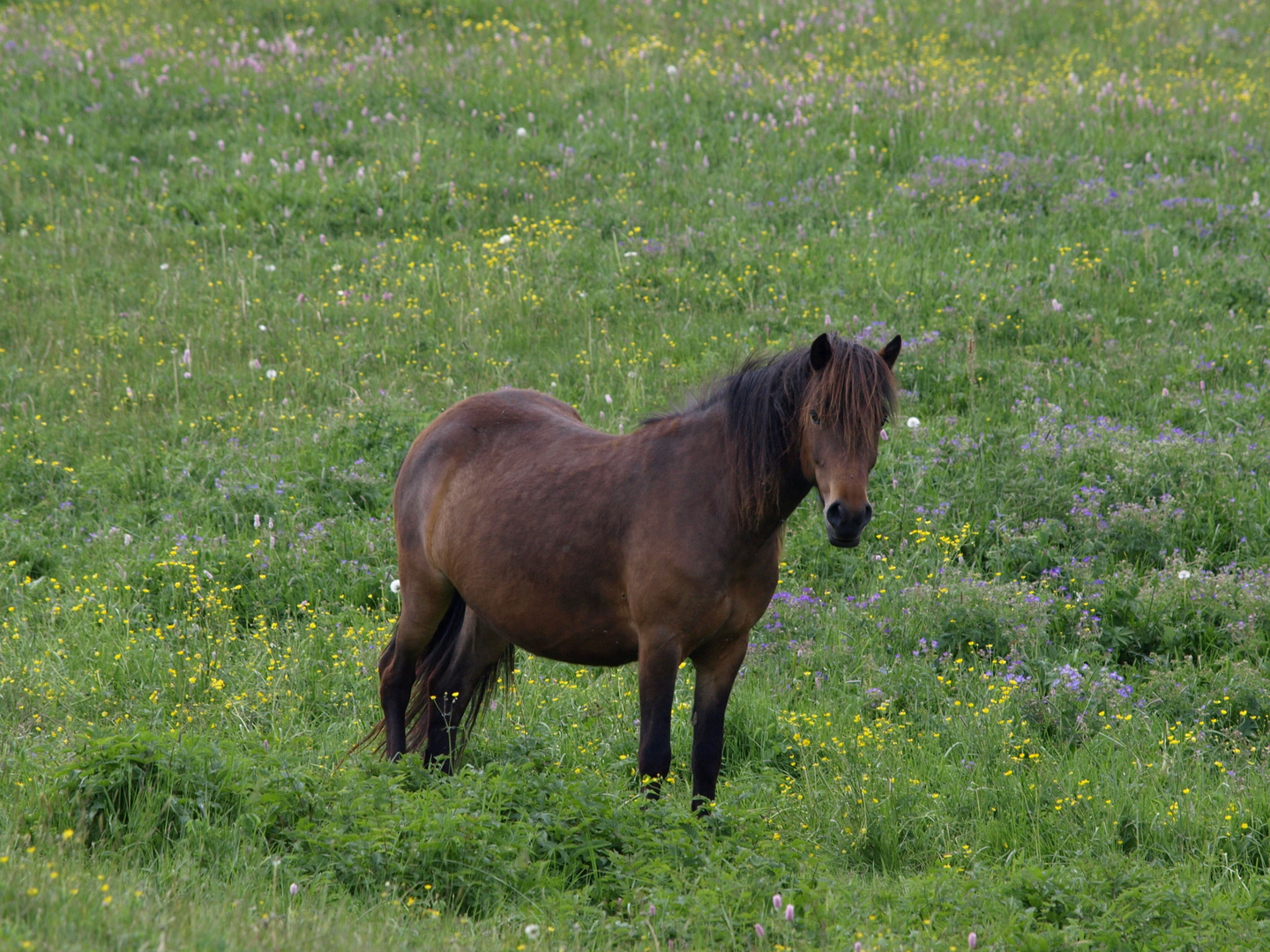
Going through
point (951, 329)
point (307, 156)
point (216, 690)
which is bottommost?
point (216, 690)

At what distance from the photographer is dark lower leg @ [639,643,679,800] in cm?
478

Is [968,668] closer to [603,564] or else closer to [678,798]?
[678,798]

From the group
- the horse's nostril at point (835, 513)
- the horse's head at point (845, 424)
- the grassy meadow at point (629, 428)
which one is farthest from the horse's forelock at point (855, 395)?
the grassy meadow at point (629, 428)

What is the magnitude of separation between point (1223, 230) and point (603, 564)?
30.4ft

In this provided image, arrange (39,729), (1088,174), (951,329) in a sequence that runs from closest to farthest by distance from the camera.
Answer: (39,729) → (951,329) → (1088,174)

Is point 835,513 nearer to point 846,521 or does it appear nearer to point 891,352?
point 846,521

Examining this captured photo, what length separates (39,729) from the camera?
223 inches

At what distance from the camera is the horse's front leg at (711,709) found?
5000 millimetres

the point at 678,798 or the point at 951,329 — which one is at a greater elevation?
the point at 951,329

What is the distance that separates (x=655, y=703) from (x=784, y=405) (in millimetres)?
1322

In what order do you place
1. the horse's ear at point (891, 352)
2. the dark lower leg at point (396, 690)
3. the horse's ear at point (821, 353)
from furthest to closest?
the dark lower leg at point (396, 690)
the horse's ear at point (891, 352)
the horse's ear at point (821, 353)

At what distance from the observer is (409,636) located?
5.86 m

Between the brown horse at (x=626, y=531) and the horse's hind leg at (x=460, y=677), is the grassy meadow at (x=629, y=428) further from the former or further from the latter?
the brown horse at (x=626, y=531)

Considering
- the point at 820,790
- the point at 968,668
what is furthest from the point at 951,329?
the point at 820,790
